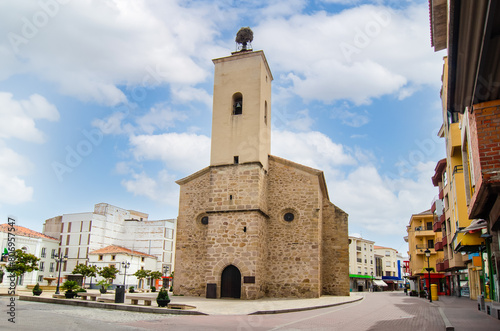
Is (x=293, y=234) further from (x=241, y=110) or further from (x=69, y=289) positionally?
(x=69, y=289)

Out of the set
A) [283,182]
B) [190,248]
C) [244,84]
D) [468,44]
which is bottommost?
[190,248]

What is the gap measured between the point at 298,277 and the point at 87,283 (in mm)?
36586

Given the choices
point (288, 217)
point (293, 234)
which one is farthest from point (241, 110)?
point (293, 234)

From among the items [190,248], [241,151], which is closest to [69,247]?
[190,248]

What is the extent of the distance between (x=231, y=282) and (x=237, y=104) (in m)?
11.1

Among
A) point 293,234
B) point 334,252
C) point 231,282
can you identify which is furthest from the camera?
point 334,252

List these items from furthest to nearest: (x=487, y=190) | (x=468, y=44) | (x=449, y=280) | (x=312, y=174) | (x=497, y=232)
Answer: (x=449, y=280)
(x=312, y=174)
(x=497, y=232)
(x=487, y=190)
(x=468, y=44)

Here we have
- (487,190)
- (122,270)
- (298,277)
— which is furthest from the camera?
(122,270)

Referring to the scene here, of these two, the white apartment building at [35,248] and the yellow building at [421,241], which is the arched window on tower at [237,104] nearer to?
the white apartment building at [35,248]

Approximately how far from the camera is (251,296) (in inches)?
835

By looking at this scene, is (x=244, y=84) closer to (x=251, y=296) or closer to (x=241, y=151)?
(x=241, y=151)

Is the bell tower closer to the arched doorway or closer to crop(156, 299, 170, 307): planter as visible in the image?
the arched doorway

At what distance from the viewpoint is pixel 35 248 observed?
48688 mm

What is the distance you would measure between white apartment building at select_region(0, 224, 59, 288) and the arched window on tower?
3221cm
